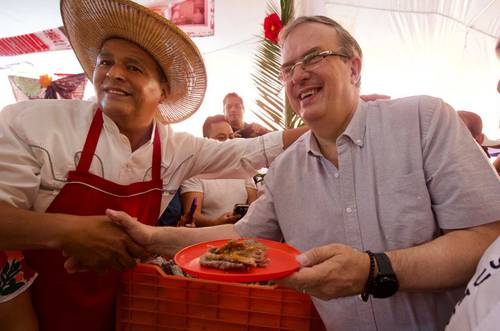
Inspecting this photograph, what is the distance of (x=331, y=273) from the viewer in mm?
927

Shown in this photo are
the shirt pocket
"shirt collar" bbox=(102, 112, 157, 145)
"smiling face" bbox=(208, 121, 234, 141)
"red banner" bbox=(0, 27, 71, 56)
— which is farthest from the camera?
"red banner" bbox=(0, 27, 71, 56)

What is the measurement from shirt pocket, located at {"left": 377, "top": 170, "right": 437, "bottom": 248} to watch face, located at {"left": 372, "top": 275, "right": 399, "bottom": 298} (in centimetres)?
23

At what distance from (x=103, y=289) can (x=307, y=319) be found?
864mm

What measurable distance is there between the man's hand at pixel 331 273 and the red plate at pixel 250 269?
0.11 feet

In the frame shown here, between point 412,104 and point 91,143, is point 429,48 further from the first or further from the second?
point 91,143

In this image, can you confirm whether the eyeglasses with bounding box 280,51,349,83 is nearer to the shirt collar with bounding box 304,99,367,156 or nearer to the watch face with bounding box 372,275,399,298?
the shirt collar with bounding box 304,99,367,156

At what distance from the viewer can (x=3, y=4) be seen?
3.56 meters

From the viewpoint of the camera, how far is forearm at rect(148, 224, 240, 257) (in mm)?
1475

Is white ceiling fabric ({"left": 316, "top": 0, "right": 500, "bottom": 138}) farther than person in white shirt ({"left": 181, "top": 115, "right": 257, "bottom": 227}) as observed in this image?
Yes

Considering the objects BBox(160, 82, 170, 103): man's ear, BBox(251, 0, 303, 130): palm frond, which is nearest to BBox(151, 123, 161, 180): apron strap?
BBox(160, 82, 170, 103): man's ear

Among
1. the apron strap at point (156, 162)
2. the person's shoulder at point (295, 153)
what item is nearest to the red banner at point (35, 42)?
the apron strap at point (156, 162)

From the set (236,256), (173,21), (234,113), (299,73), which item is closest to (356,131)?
(299,73)

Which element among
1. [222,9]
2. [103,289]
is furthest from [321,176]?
[222,9]

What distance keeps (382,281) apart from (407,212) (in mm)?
309
